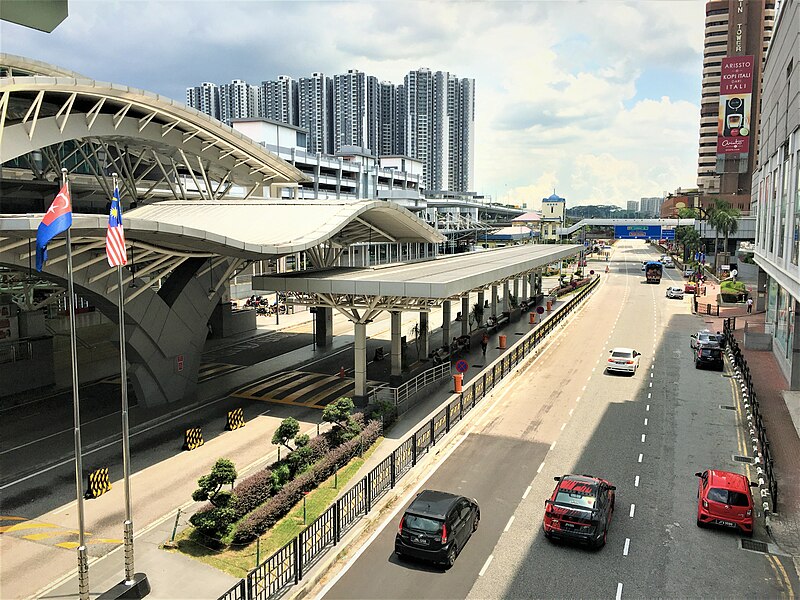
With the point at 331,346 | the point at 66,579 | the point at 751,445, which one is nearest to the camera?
the point at 66,579

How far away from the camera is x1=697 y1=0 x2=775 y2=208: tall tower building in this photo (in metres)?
119

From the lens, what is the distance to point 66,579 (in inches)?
571

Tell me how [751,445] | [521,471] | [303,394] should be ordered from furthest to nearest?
[303,394] < [751,445] < [521,471]

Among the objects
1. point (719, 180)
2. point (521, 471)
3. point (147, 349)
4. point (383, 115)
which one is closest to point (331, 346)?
point (147, 349)

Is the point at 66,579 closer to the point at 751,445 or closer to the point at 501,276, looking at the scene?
the point at 751,445

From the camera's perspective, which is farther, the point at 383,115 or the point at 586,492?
A: the point at 383,115

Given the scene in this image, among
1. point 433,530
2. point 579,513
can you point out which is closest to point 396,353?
point 579,513

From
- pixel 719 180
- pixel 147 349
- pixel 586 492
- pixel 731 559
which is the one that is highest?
pixel 719 180

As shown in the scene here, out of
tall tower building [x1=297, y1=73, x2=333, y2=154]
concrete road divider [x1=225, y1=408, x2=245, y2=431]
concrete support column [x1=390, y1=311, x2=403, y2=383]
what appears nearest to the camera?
concrete road divider [x1=225, y1=408, x2=245, y2=431]

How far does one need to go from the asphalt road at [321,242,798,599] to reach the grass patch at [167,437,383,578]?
213 centimetres

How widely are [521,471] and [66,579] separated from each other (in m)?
13.4

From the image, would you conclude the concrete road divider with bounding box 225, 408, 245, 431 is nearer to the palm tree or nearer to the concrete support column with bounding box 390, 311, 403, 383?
the concrete support column with bounding box 390, 311, 403, 383

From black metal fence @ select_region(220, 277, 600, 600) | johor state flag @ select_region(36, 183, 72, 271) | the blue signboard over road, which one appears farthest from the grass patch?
the blue signboard over road

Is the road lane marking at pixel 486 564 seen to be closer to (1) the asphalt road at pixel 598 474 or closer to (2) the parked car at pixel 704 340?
(1) the asphalt road at pixel 598 474
